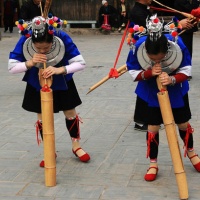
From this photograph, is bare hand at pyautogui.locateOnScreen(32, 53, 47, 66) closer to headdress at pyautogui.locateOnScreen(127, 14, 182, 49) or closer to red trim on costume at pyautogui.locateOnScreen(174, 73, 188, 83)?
headdress at pyautogui.locateOnScreen(127, 14, 182, 49)

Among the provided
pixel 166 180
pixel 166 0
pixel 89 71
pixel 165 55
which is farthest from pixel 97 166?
pixel 166 0

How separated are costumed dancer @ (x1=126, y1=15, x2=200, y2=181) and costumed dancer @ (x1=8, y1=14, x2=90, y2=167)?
560 millimetres

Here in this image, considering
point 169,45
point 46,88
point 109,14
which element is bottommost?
point 109,14

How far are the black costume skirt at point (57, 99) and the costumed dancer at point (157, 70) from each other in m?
0.68

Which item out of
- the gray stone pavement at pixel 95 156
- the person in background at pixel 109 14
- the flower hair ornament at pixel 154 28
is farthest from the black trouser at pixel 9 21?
the flower hair ornament at pixel 154 28

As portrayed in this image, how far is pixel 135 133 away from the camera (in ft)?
18.3

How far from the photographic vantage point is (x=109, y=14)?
60.1 feet

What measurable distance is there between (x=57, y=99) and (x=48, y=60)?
47 cm

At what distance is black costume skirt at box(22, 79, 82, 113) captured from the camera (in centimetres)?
443

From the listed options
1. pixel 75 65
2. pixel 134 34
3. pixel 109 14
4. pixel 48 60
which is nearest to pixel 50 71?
pixel 48 60

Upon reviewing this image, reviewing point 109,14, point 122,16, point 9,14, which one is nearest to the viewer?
point 109,14

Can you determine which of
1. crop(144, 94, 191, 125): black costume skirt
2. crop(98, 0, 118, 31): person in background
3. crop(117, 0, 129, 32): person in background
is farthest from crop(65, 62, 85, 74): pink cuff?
crop(117, 0, 129, 32): person in background

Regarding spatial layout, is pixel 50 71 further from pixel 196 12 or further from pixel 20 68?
pixel 196 12

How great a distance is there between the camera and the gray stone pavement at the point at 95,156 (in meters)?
3.95
